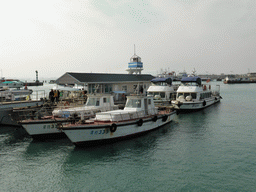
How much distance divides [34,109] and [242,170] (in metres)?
22.9

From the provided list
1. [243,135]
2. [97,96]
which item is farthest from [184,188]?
[97,96]

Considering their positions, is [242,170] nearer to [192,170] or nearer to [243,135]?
[192,170]

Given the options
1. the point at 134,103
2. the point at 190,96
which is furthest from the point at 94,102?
the point at 190,96

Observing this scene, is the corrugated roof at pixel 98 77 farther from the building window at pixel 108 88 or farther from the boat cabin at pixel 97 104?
the boat cabin at pixel 97 104

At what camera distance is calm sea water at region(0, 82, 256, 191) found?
12.4 metres

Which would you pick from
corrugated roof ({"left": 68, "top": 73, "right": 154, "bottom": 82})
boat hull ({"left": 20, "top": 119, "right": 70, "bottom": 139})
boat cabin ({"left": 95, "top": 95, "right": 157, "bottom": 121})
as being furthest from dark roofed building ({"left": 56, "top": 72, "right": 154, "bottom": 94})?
boat hull ({"left": 20, "top": 119, "right": 70, "bottom": 139})

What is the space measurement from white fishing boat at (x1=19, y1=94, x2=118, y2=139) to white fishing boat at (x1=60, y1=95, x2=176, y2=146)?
4.56 ft

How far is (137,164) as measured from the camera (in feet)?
49.8

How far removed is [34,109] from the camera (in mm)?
26344

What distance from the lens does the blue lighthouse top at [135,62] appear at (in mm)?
54362

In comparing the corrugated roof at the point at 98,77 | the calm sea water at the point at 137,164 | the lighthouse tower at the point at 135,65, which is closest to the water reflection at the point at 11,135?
the calm sea water at the point at 137,164

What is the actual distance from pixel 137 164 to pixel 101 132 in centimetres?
462

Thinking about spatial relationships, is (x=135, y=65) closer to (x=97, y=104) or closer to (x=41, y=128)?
(x=97, y=104)

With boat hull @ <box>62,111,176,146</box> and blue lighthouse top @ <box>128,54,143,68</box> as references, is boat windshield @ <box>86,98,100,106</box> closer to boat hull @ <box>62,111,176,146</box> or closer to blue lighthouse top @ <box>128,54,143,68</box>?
boat hull @ <box>62,111,176,146</box>
